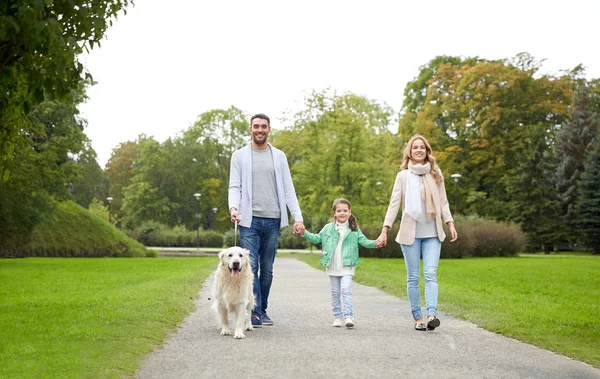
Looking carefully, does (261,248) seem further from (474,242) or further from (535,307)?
(474,242)

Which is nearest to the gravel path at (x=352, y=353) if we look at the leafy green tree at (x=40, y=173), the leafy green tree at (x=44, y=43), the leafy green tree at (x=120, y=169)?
the leafy green tree at (x=44, y=43)

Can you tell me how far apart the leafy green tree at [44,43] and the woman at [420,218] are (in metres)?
3.89

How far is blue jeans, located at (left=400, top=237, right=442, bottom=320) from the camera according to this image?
9.18 meters

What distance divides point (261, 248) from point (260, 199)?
628 mm

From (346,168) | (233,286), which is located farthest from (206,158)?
(233,286)

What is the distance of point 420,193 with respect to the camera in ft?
31.0

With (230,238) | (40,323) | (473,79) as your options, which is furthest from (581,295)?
(230,238)

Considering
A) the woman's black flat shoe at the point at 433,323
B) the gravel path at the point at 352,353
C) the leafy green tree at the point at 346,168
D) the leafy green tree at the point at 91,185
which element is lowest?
the gravel path at the point at 352,353

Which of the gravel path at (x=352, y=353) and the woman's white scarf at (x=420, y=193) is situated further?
the woman's white scarf at (x=420, y=193)

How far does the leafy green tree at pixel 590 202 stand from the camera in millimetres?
48906

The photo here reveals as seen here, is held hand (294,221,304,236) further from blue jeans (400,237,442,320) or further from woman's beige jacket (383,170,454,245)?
blue jeans (400,237,442,320)

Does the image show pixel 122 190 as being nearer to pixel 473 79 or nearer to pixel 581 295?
pixel 473 79

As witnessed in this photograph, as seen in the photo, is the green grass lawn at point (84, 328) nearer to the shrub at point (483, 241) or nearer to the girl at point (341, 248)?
the girl at point (341, 248)

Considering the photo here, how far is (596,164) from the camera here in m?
49.6
